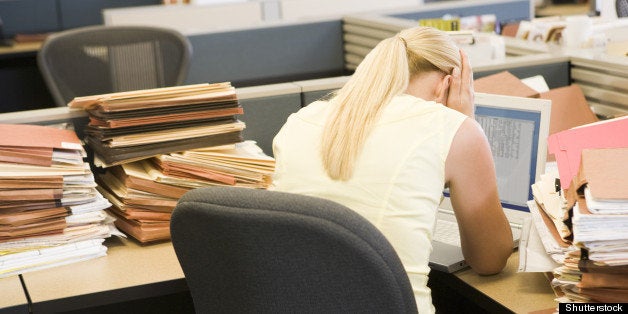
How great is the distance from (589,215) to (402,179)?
1.02 feet

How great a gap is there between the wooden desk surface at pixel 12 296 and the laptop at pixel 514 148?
81cm

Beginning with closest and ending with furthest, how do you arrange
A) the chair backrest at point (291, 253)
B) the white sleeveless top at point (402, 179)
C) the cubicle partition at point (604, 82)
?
the chair backrest at point (291, 253) → the white sleeveless top at point (402, 179) → the cubicle partition at point (604, 82)

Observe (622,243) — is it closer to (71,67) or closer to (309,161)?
(309,161)

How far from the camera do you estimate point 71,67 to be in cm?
303

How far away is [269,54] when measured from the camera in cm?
324

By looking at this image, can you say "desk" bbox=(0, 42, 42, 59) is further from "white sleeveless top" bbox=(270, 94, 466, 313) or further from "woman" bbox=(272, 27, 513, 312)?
"white sleeveless top" bbox=(270, 94, 466, 313)

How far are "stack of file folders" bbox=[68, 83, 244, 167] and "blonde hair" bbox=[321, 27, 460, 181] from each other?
0.40 m

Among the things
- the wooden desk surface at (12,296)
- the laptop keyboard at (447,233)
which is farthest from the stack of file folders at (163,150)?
the laptop keyboard at (447,233)

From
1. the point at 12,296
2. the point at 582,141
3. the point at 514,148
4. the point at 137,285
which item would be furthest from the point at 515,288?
the point at 12,296

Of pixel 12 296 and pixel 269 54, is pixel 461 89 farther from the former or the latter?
pixel 269 54

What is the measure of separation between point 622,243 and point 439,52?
55 centimetres

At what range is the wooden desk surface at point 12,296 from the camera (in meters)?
1.50

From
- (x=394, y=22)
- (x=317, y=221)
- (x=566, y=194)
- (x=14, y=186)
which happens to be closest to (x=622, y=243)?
(x=566, y=194)

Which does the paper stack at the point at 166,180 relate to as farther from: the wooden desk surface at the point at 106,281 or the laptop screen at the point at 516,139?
the laptop screen at the point at 516,139
